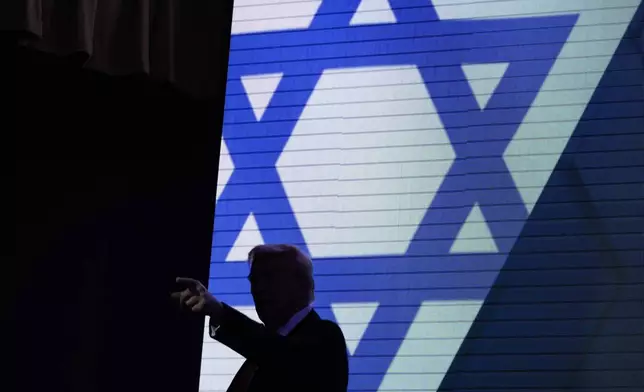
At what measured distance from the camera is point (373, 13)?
8.85 feet

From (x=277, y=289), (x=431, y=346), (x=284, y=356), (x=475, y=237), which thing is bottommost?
(x=284, y=356)

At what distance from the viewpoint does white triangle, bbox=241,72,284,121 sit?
2.72 m

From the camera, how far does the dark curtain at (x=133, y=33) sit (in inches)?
85.6

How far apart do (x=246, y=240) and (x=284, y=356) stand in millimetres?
1132

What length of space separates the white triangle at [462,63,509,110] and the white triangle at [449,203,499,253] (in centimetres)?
36

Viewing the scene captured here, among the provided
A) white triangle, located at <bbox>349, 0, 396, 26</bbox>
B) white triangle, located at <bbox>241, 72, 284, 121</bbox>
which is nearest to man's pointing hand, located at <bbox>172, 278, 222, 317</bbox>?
white triangle, located at <bbox>241, 72, 284, 121</bbox>

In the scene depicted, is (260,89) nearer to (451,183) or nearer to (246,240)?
(246,240)

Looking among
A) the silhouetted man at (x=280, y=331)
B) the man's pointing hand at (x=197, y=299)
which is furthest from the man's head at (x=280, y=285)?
the man's pointing hand at (x=197, y=299)

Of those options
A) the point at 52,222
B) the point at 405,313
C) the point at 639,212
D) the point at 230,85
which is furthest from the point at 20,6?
the point at 639,212

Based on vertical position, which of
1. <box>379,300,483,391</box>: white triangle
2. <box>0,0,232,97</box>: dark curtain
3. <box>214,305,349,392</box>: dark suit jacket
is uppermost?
<box>0,0,232,97</box>: dark curtain

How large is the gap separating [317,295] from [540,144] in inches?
33.6

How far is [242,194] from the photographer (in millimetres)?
2680

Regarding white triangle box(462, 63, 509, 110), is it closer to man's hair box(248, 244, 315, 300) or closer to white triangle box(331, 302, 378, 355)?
white triangle box(331, 302, 378, 355)

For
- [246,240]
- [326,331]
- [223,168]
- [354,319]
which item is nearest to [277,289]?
[326,331]
